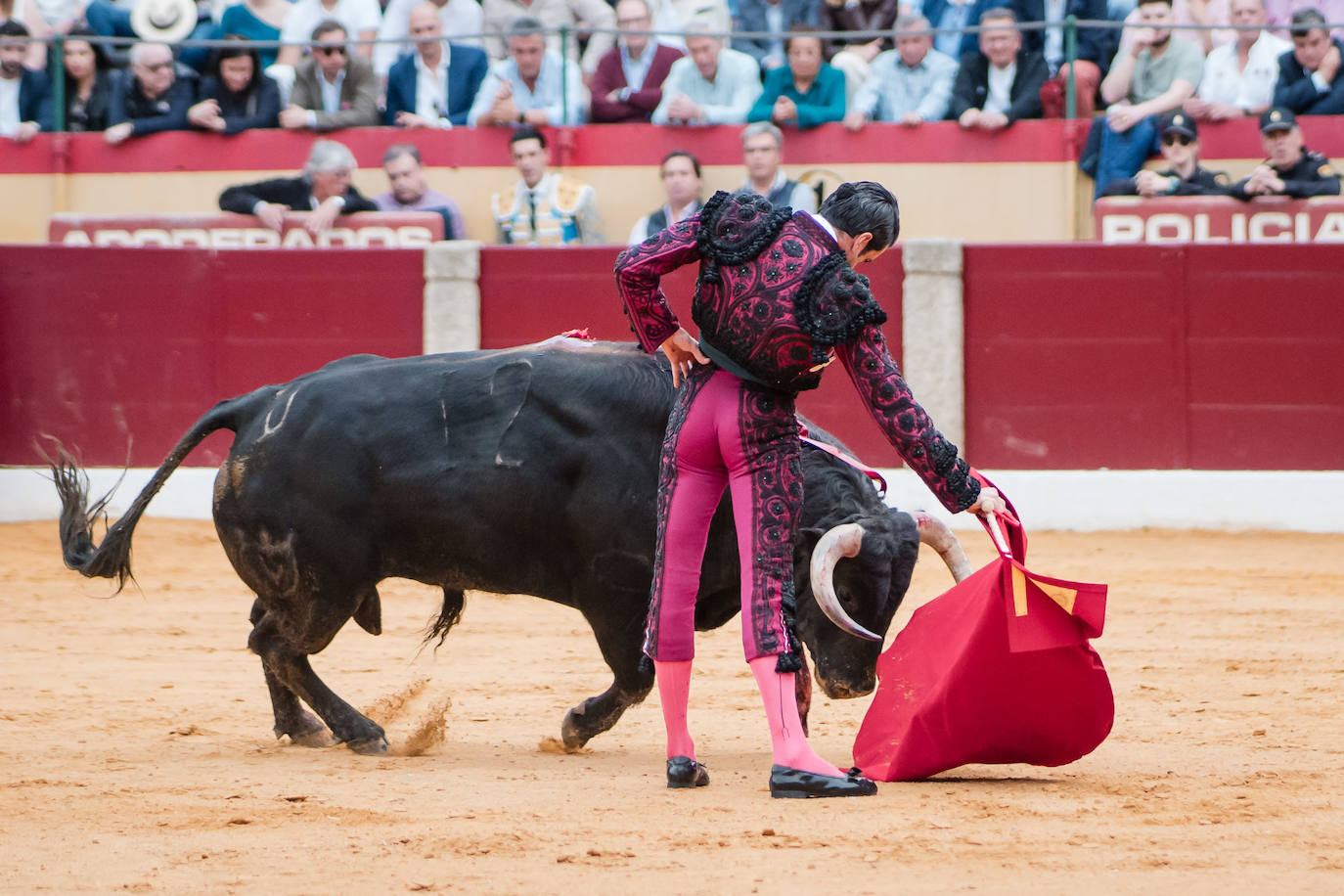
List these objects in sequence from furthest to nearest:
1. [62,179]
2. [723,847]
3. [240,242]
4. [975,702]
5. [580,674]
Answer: [62,179]
[240,242]
[580,674]
[975,702]
[723,847]

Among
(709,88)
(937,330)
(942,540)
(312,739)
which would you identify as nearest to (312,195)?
(709,88)

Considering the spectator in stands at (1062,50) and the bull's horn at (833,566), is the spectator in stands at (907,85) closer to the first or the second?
the spectator in stands at (1062,50)

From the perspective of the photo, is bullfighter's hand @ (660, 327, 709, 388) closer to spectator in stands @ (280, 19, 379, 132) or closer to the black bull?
the black bull

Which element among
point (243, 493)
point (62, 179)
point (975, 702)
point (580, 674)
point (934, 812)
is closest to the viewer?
point (934, 812)

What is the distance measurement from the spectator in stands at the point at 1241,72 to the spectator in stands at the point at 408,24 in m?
3.93

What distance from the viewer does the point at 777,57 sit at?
960 centimetres

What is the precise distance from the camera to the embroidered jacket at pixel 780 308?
3396mm

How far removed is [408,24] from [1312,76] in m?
4.94

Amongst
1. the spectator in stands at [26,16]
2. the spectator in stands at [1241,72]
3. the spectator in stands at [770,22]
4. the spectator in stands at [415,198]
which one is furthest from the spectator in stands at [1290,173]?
the spectator in stands at [26,16]

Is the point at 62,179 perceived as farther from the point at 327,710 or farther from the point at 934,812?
the point at 934,812

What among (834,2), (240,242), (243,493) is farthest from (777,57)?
(243,493)

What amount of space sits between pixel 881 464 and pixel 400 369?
15.2 feet

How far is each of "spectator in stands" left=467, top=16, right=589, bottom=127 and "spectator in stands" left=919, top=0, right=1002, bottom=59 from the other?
1942 mm

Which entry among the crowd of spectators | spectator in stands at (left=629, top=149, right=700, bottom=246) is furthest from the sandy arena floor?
the crowd of spectators
